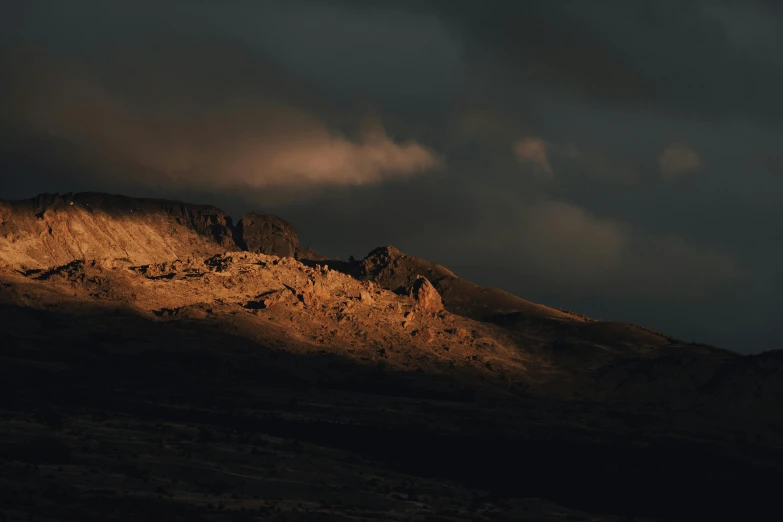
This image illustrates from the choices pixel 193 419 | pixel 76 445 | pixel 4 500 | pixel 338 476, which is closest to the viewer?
pixel 4 500

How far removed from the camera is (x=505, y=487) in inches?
6796

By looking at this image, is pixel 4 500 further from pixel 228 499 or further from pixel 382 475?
pixel 382 475

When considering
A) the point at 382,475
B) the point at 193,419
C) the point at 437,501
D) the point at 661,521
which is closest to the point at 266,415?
the point at 193,419

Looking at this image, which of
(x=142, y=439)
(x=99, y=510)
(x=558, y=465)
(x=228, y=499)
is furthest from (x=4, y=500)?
(x=558, y=465)

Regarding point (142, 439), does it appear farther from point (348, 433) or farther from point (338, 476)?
point (348, 433)

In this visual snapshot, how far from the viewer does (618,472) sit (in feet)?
642

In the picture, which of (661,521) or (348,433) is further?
(348,433)

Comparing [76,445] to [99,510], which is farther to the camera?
[76,445]

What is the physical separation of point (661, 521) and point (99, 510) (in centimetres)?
8426

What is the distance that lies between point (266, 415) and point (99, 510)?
8721cm

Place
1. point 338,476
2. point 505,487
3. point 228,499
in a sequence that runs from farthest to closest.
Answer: point 505,487 → point 338,476 → point 228,499

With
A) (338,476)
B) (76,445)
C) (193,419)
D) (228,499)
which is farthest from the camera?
(193,419)

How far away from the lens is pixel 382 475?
166250 millimetres

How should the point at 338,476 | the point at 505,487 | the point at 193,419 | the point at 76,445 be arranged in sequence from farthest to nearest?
the point at 193,419, the point at 505,487, the point at 338,476, the point at 76,445
